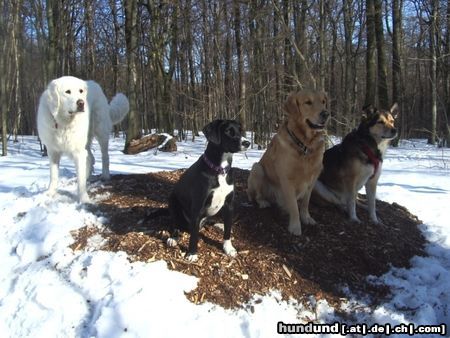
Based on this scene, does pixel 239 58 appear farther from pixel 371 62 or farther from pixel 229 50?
pixel 371 62

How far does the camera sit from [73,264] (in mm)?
3900

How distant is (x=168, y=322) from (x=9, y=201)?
156 inches

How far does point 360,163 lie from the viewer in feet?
16.7

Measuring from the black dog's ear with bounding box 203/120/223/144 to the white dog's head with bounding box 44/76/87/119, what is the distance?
7.47ft

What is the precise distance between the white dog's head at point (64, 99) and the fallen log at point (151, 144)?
7663 millimetres

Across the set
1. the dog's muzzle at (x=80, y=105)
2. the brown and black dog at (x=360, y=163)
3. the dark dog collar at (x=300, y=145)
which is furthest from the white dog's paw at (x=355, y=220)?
the dog's muzzle at (x=80, y=105)

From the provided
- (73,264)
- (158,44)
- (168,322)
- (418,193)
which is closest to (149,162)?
(418,193)

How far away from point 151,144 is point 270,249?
9.76 m

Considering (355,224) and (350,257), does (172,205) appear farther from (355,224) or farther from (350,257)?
(355,224)

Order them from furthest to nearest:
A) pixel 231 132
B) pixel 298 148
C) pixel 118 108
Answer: pixel 118 108 < pixel 298 148 < pixel 231 132

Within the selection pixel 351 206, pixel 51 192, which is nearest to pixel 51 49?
pixel 51 192

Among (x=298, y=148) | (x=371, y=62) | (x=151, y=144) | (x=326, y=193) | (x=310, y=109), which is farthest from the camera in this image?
(x=371, y=62)

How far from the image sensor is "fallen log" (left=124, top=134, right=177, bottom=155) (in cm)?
1314

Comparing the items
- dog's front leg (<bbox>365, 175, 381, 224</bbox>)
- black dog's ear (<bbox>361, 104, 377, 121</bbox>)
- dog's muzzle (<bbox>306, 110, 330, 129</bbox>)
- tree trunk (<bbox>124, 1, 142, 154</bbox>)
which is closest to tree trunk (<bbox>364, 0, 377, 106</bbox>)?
tree trunk (<bbox>124, 1, 142, 154</bbox>)
